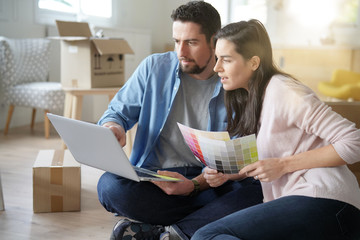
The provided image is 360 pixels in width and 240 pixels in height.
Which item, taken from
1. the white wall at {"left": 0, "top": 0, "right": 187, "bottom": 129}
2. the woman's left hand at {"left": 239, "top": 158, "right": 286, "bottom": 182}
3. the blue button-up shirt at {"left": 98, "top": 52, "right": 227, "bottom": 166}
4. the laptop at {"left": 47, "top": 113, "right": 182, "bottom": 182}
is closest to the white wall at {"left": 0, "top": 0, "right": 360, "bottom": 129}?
the white wall at {"left": 0, "top": 0, "right": 187, "bottom": 129}

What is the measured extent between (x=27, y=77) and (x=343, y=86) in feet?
9.00

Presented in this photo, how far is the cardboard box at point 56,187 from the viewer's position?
6.18ft

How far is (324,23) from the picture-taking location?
523 centimetres

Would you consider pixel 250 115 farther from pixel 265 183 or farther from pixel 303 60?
pixel 303 60

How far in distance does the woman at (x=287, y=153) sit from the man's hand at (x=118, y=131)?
1.13 feet

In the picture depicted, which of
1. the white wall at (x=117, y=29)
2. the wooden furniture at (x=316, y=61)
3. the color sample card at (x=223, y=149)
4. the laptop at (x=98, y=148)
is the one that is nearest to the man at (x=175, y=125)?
the laptop at (x=98, y=148)

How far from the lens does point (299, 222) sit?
3.36 feet

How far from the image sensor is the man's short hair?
1.53m

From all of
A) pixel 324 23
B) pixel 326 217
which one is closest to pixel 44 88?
pixel 326 217

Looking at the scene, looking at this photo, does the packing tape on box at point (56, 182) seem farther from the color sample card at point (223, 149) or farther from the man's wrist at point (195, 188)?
the color sample card at point (223, 149)

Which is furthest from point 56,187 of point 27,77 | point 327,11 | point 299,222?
point 327,11

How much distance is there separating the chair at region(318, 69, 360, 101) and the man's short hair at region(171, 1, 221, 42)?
113 inches

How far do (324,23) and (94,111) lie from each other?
2.76 meters

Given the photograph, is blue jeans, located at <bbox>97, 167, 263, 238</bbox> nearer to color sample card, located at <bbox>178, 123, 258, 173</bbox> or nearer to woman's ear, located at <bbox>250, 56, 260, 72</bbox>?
color sample card, located at <bbox>178, 123, 258, 173</bbox>
